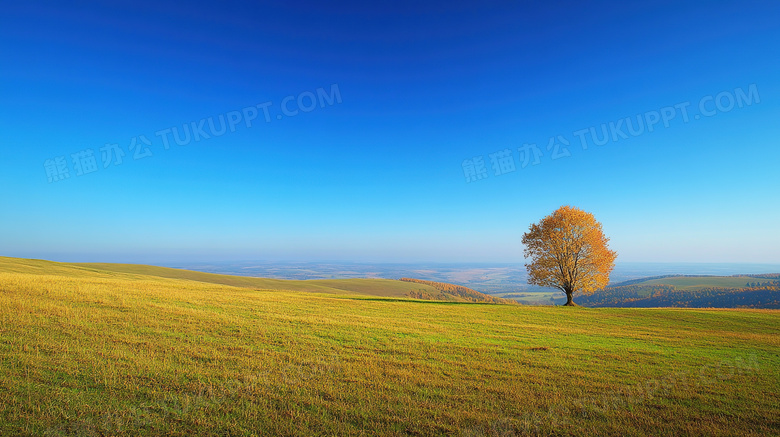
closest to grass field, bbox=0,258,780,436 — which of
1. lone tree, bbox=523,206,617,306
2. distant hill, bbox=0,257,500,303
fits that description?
lone tree, bbox=523,206,617,306

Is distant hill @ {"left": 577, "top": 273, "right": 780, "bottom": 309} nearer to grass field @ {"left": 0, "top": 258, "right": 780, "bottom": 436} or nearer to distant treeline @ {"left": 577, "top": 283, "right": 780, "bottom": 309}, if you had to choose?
distant treeline @ {"left": 577, "top": 283, "right": 780, "bottom": 309}

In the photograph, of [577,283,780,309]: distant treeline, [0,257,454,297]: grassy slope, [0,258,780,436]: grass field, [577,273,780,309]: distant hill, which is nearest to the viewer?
[0,258,780,436]: grass field

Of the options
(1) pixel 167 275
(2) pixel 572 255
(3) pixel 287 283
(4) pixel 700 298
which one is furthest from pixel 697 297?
(1) pixel 167 275

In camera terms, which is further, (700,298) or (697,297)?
(697,297)

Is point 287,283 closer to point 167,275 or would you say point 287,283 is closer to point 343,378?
point 167,275

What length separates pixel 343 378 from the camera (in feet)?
30.0

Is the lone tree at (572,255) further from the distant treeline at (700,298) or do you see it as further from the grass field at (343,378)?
the distant treeline at (700,298)

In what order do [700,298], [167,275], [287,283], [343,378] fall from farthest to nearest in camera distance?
[700,298]
[287,283]
[167,275]
[343,378]

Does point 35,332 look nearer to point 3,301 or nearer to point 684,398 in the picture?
point 3,301

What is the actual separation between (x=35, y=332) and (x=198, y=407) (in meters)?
9.23

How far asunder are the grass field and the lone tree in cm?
2284

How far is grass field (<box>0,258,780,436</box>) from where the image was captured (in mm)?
6684

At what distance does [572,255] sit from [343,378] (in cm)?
3953

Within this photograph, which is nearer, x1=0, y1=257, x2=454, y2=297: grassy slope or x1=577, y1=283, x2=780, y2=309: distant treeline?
x1=0, y1=257, x2=454, y2=297: grassy slope
